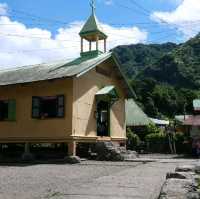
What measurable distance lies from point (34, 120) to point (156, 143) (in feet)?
46.5

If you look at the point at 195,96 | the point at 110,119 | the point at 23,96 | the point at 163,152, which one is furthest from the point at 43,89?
the point at 195,96

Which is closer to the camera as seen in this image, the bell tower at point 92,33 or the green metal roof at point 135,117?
the bell tower at point 92,33

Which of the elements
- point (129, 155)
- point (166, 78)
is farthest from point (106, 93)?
point (166, 78)

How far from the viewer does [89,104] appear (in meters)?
23.5

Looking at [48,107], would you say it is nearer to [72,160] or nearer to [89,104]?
[89,104]

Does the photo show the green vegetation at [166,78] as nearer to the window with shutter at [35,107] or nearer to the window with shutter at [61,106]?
the window with shutter at [35,107]

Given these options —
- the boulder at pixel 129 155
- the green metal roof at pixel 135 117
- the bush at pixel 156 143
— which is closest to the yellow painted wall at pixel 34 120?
the boulder at pixel 129 155

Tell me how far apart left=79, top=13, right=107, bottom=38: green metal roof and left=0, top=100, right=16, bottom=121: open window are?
19.5 feet

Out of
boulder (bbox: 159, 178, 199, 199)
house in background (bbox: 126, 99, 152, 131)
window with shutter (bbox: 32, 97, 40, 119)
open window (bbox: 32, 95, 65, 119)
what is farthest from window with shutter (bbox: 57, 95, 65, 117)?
house in background (bbox: 126, 99, 152, 131)

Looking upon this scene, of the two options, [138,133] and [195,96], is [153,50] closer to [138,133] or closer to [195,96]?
[195,96]

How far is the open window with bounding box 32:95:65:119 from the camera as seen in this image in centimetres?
2213

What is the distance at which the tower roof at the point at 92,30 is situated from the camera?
25.4 metres

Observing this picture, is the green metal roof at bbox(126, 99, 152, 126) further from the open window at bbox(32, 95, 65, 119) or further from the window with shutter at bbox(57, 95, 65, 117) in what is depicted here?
the window with shutter at bbox(57, 95, 65, 117)

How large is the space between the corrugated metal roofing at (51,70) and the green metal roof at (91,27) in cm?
153
